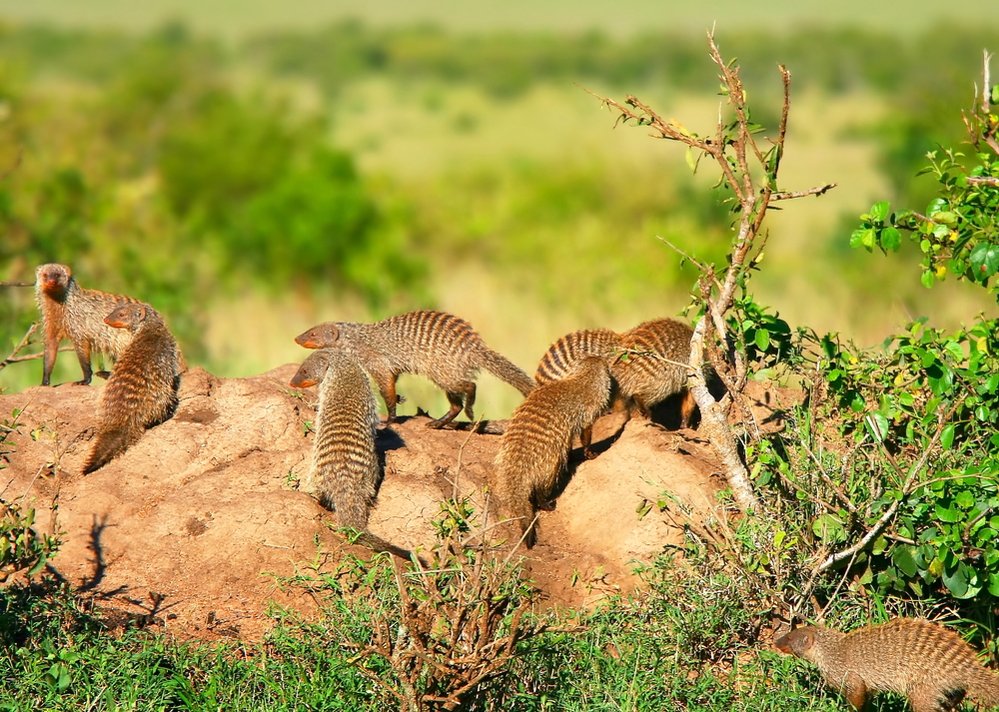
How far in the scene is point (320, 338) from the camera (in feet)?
20.4

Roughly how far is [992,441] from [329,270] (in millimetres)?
10150

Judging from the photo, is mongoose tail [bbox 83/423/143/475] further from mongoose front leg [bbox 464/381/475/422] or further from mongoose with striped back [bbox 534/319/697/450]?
mongoose with striped back [bbox 534/319/697/450]

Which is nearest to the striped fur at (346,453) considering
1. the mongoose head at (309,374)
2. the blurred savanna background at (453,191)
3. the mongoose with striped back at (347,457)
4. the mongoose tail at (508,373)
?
the mongoose with striped back at (347,457)

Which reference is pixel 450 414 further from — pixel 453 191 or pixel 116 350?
pixel 453 191

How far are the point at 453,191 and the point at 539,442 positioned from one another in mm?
16124

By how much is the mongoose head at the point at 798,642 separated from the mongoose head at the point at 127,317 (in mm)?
3205

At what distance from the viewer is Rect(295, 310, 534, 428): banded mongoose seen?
6.11 meters

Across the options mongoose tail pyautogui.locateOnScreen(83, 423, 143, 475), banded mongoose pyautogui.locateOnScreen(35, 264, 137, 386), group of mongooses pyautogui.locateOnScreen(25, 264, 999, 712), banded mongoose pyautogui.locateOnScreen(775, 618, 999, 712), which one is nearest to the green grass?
group of mongooses pyautogui.locateOnScreen(25, 264, 999, 712)

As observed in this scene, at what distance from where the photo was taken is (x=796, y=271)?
1508 cm

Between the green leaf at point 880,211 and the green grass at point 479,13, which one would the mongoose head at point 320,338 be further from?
the green grass at point 479,13

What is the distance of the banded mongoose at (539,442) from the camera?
16.9ft

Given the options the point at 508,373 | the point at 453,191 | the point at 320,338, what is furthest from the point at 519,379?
the point at 453,191

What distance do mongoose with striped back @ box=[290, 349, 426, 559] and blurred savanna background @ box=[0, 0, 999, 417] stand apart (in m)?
1.44

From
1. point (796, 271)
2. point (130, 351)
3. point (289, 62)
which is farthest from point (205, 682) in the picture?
point (289, 62)
